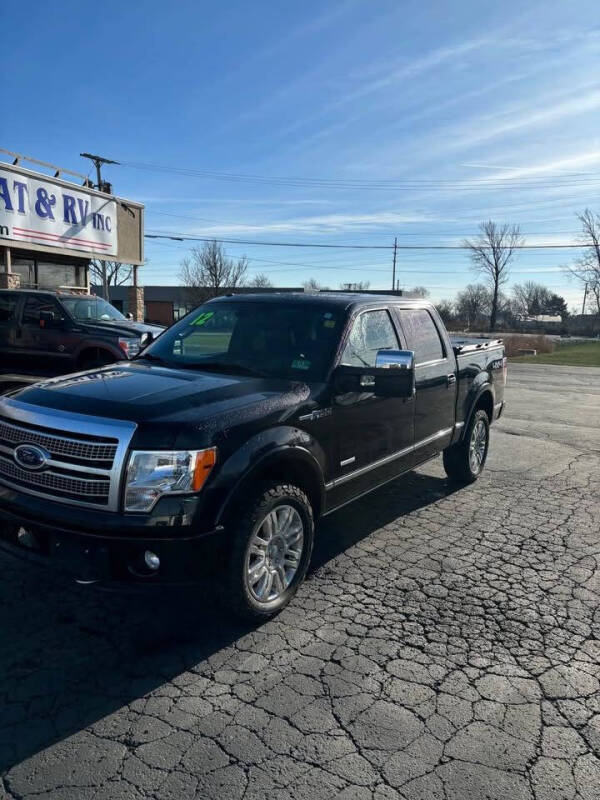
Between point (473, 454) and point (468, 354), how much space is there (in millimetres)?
1090

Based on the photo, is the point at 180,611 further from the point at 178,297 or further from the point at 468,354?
the point at 178,297

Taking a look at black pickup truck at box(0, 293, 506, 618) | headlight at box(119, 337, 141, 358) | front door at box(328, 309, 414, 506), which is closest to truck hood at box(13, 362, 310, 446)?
black pickup truck at box(0, 293, 506, 618)

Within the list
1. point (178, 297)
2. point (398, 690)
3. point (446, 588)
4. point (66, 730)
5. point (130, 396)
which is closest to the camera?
point (66, 730)

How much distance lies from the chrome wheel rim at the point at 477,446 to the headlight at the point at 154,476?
416cm

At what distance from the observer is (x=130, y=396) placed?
3475 mm

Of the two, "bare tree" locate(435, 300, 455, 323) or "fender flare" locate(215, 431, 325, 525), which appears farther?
"bare tree" locate(435, 300, 455, 323)

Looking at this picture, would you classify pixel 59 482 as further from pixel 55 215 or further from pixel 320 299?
pixel 55 215

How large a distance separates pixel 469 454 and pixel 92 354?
6.36 m

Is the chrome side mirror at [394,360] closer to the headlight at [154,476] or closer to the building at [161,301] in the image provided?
the headlight at [154,476]

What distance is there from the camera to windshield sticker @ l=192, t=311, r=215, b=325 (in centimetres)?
495

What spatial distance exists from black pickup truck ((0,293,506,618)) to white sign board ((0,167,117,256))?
14029 millimetres

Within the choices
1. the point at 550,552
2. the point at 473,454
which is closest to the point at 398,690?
the point at 550,552

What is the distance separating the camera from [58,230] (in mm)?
Result: 18531

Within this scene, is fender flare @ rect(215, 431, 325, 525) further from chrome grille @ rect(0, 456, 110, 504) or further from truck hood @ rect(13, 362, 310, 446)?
chrome grille @ rect(0, 456, 110, 504)
